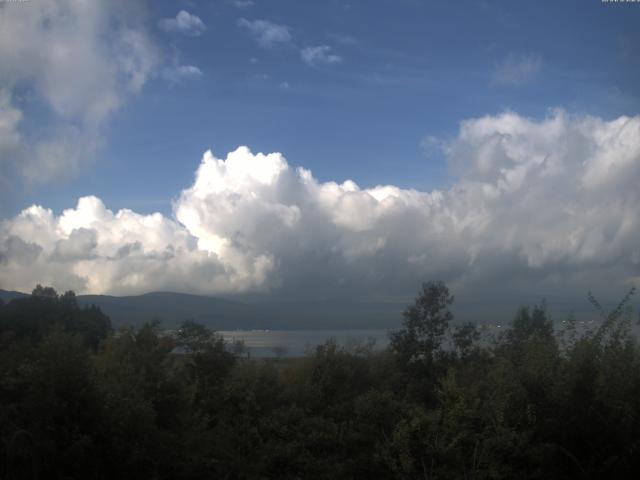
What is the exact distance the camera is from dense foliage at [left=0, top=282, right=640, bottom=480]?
12602mm

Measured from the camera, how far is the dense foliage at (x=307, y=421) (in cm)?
1260

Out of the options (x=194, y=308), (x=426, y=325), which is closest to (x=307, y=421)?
(x=426, y=325)

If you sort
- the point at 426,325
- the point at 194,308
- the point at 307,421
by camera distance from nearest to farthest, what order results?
the point at 307,421, the point at 426,325, the point at 194,308

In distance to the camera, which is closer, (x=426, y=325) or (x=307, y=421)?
(x=307, y=421)

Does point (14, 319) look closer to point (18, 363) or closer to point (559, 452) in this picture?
point (18, 363)

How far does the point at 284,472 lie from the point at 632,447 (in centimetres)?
977

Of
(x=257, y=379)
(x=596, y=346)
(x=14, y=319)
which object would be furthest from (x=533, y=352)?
(x=14, y=319)

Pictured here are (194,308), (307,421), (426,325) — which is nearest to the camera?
(307,421)

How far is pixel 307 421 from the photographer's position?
67.3 ft

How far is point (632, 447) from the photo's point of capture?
1462cm

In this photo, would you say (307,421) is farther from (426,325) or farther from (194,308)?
(194,308)

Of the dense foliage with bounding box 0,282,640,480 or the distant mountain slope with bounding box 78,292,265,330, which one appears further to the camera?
the distant mountain slope with bounding box 78,292,265,330

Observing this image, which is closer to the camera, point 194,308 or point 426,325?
point 426,325

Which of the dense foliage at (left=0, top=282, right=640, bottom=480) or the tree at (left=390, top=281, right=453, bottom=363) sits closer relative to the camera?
the dense foliage at (left=0, top=282, right=640, bottom=480)
